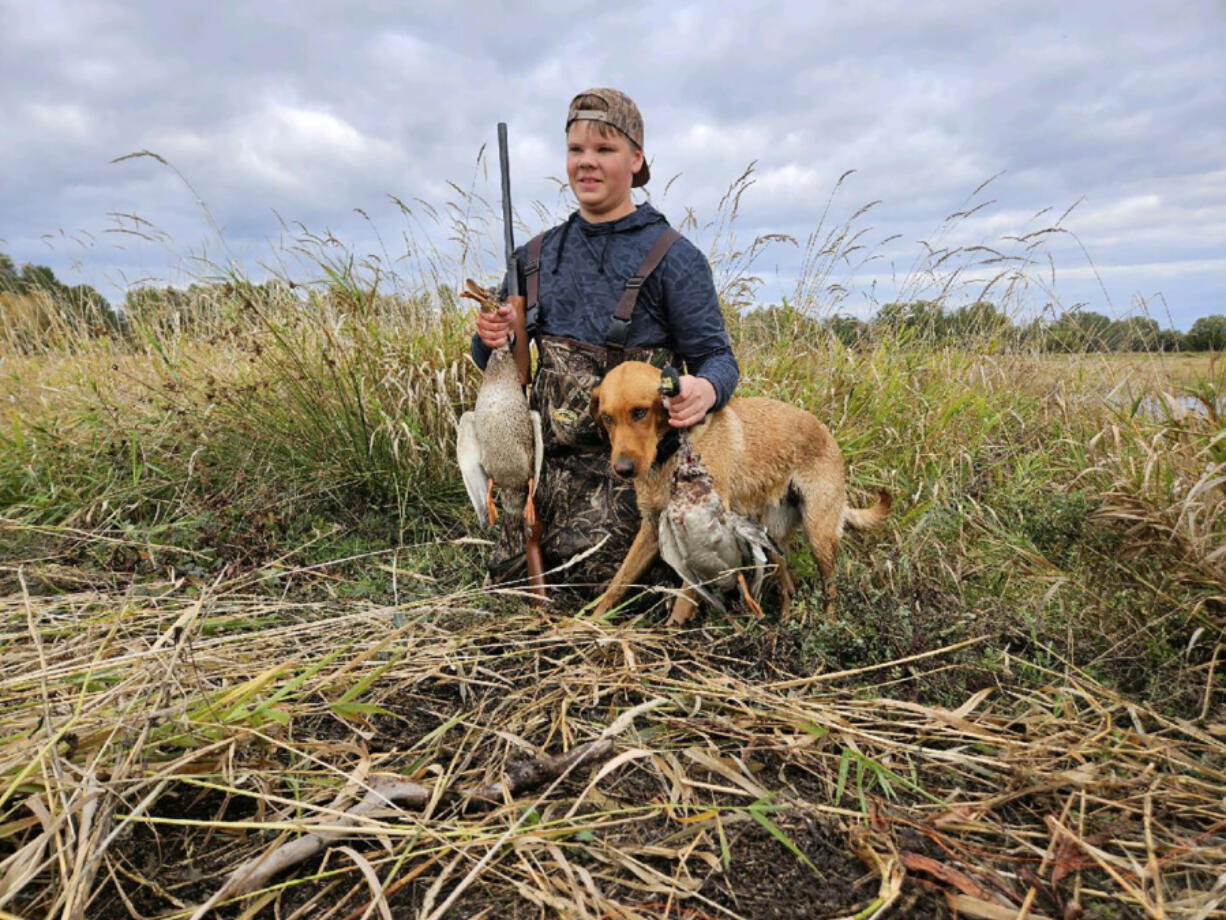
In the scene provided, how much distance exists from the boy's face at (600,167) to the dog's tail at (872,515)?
5.71ft

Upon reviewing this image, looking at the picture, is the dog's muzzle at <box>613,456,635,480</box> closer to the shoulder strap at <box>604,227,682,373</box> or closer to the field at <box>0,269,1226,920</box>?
the field at <box>0,269,1226,920</box>

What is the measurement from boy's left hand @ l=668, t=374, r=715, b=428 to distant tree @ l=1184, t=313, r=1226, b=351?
2.54m

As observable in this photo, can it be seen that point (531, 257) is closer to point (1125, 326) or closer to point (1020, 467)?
point (1020, 467)

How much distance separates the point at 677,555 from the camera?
2.89 m

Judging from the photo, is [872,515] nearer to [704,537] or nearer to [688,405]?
[704,537]

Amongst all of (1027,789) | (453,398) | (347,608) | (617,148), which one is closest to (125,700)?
(347,608)

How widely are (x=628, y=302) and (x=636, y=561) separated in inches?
41.6

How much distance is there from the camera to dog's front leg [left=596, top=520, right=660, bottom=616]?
10.2 feet

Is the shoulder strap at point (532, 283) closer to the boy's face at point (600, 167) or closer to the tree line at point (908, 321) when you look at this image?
the boy's face at point (600, 167)

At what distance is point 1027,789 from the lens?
186 cm

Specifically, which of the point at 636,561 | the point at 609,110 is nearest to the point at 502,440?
the point at 636,561

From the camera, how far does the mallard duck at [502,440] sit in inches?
121

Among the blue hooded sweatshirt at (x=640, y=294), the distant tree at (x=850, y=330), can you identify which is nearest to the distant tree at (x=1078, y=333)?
the distant tree at (x=850, y=330)

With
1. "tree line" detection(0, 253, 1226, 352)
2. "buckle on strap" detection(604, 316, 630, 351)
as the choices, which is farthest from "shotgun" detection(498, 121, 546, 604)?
"tree line" detection(0, 253, 1226, 352)
